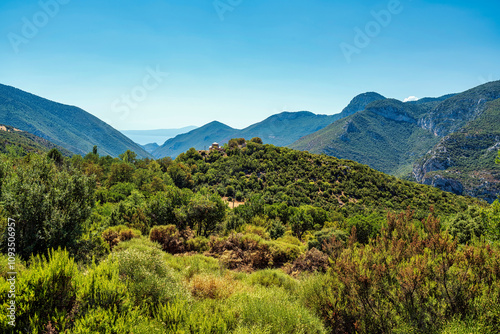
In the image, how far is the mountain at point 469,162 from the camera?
107 m

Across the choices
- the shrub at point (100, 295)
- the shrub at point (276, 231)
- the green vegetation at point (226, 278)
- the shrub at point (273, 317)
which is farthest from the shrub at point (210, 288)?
the shrub at point (276, 231)

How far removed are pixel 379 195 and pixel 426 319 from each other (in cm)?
5113

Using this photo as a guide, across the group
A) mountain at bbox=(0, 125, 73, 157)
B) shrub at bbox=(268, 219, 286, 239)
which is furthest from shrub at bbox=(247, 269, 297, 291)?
mountain at bbox=(0, 125, 73, 157)

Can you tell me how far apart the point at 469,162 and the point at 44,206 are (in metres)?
180

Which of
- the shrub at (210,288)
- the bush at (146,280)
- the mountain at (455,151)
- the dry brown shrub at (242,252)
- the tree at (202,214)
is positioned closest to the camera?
the bush at (146,280)

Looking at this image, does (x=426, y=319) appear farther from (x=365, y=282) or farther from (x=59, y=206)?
(x=59, y=206)

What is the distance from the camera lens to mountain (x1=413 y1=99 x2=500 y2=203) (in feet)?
352

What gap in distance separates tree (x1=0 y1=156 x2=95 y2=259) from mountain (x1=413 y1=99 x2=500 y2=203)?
135 metres

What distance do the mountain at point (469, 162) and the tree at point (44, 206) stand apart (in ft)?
444

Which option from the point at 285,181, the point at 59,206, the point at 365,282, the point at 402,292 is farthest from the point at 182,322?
the point at 285,181

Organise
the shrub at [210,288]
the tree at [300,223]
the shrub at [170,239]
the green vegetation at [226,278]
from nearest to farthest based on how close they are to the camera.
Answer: the green vegetation at [226,278] → the shrub at [210,288] → the shrub at [170,239] → the tree at [300,223]

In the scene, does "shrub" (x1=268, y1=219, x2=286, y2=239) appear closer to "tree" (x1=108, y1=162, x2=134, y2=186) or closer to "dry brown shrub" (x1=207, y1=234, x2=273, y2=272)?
"dry brown shrub" (x1=207, y1=234, x2=273, y2=272)

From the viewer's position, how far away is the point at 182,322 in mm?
6055

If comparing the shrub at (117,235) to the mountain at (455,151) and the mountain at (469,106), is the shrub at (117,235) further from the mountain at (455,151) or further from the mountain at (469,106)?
the mountain at (469,106)
